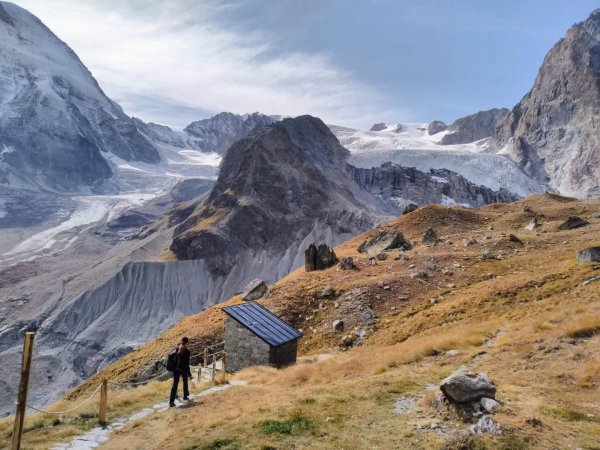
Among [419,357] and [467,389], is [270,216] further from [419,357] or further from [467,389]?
[467,389]

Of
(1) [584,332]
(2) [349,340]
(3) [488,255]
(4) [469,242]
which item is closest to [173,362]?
(2) [349,340]

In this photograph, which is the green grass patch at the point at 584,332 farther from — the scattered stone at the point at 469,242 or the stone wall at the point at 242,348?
the scattered stone at the point at 469,242

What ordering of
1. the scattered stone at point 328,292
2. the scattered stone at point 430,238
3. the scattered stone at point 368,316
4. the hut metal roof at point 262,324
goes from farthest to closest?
the scattered stone at point 430,238 → the scattered stone at point 328,292 → the scattered stone at point 368,316 → the hut metal roof at point 262,324

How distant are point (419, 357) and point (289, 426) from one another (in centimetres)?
866

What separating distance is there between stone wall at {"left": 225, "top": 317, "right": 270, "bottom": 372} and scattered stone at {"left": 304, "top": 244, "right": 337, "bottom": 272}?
752 inches

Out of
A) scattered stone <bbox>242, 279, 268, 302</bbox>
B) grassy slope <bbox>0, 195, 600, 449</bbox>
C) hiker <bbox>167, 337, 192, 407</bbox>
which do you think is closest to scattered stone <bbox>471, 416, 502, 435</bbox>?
grassy slope <bbox>0, 195, 600, 449</bbox>

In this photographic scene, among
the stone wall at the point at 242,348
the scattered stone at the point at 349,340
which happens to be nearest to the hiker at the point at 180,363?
the stone wall at the point at 242,348

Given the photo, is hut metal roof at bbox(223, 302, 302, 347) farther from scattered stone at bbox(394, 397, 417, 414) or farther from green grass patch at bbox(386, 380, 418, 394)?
scattered stone at bbox(394, 397, 417, 414)

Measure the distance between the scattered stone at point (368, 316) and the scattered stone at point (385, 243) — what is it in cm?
1581

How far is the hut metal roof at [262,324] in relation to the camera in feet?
79.3

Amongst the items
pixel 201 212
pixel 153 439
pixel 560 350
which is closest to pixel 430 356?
pixel 560 350

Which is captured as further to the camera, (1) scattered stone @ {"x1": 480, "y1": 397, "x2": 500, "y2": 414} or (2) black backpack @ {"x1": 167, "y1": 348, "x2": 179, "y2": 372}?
(2) black backpack @ {"x1": 167, "y1": 348, "x2": 179, "y2": 372}

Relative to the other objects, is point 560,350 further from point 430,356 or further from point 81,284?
point 81,284

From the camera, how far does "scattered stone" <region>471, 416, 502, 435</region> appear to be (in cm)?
1041
